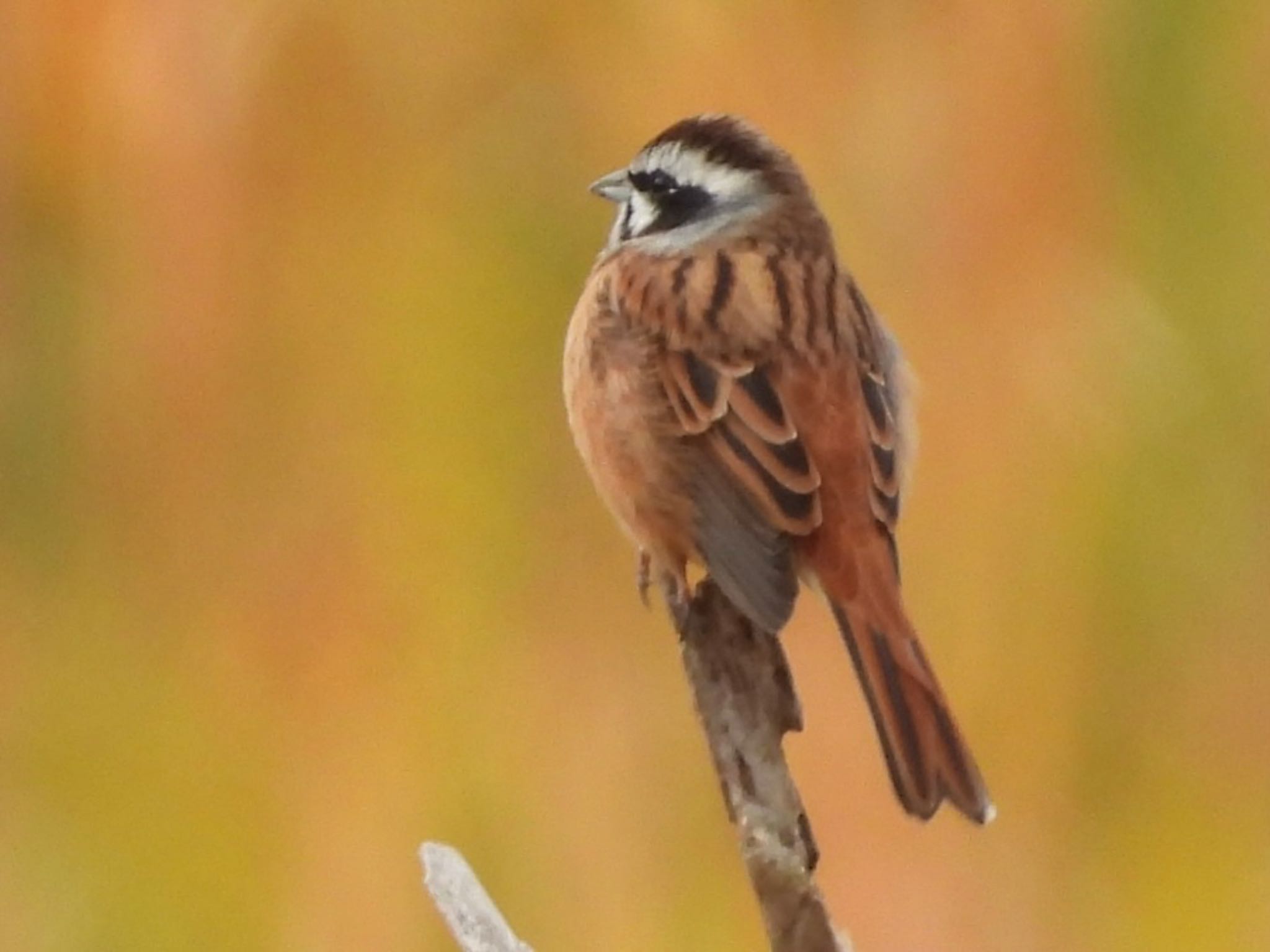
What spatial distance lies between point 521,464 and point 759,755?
155 cm

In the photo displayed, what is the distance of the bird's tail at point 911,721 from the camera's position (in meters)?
2.54

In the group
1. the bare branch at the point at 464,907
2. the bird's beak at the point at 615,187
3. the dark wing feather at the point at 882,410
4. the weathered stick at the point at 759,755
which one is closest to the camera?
the weathered stick at the point at 759,755

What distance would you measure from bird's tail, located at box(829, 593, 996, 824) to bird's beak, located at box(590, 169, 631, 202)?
97cm

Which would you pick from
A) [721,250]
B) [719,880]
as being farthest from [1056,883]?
[721,250]

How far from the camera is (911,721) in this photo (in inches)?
102

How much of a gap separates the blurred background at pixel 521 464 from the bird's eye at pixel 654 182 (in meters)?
0.63

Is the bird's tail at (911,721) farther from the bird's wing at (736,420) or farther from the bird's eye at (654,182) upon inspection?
the bird's eye at (654,182)

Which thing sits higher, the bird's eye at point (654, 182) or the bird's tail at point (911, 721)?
the bird's eye at point (654, 182)

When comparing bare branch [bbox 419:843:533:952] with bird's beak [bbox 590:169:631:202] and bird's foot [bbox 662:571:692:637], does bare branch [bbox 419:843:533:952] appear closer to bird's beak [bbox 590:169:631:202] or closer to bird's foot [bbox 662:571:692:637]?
bird's foot [bbox 662:571:692:637]

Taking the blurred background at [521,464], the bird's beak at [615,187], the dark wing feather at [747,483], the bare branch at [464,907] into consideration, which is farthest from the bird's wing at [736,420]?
the blurred background at [521,464]

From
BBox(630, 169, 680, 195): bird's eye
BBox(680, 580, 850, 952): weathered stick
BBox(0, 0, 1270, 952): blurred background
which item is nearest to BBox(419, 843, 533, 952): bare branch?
BBox(680, 580, 850, 952): weathered stick

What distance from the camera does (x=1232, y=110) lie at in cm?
400

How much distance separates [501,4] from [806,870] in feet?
7.53

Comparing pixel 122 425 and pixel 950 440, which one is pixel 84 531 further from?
pixel 950 440
